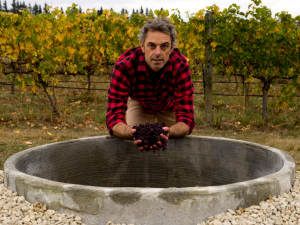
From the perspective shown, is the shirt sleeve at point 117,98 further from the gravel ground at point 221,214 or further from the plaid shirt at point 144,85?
the gravel ground at point 221,214

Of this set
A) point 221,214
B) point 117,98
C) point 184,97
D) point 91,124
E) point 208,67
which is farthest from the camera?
point 91,124

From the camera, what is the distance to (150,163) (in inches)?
129

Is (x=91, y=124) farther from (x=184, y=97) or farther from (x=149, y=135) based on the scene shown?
(x=149, y=135)

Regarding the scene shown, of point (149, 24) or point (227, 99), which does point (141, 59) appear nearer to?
point (149, 24)

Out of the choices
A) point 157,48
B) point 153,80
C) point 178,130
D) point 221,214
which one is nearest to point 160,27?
point 157,48

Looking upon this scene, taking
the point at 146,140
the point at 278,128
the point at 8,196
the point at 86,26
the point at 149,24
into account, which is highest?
the point at 86,26

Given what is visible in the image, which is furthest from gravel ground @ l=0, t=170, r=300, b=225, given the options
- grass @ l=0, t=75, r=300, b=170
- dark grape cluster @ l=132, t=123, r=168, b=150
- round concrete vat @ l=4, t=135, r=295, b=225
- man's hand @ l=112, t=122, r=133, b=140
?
grass @ l=0, t=75, r=300, b=170

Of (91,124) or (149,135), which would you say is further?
(91,124)

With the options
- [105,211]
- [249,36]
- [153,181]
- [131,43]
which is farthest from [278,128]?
[105,211]

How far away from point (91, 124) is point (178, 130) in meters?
3.99

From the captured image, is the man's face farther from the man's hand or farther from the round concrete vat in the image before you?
the round concrete vat

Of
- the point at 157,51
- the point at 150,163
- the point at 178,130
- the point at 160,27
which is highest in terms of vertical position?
the point at 160,27

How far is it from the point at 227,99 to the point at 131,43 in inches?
142

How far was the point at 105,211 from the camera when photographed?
1.81 m
